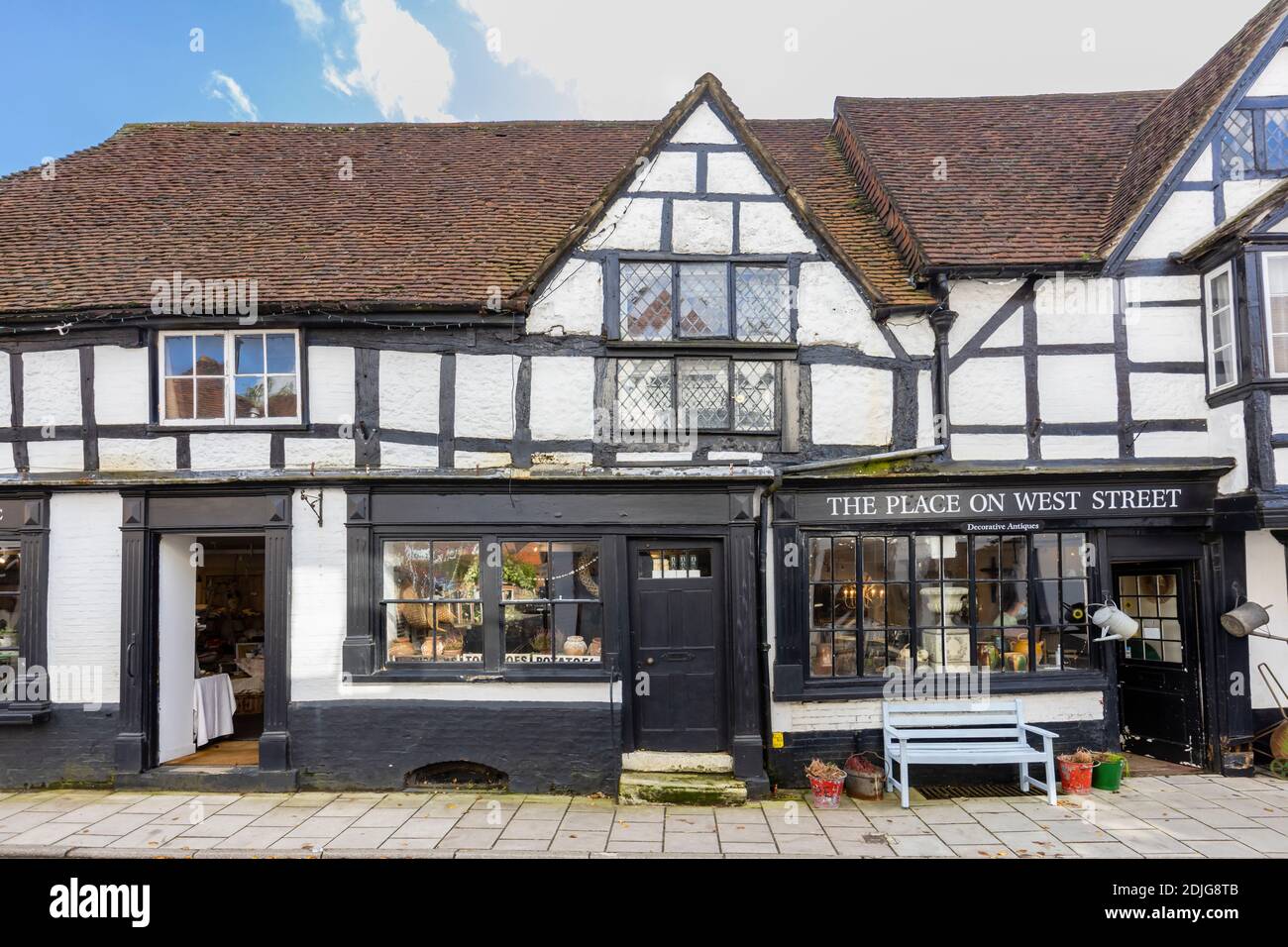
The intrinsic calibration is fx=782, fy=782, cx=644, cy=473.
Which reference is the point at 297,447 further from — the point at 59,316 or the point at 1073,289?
the point at 1073,289

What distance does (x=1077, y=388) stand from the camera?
8883mm

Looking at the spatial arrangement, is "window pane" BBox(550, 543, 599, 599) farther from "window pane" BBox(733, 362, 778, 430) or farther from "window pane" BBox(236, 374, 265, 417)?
"window pane" BBox(236, 374, 265, 417)

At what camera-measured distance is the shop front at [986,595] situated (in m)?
8.61

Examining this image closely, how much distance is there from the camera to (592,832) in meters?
7.19

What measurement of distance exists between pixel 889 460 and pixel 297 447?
6561mm

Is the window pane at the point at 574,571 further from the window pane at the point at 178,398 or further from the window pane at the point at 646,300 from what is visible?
the window pane at the point at 178,398

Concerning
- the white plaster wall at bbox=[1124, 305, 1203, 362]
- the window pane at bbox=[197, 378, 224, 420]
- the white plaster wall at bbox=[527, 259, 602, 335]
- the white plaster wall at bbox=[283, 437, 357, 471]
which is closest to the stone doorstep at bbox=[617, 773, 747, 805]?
the white plaster wall at bbox=[283, 437, 357, 471]

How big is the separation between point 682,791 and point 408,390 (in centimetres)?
517

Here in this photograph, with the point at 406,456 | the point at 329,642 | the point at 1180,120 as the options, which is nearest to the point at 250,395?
→ the point at 406,456

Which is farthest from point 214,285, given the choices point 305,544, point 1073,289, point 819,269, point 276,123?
point 1073,289

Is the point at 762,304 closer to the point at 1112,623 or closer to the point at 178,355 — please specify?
the point at 1112,623

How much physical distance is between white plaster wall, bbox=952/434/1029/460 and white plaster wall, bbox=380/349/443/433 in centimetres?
587

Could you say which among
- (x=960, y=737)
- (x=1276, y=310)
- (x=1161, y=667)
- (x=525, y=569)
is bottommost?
(x=960, y=737)

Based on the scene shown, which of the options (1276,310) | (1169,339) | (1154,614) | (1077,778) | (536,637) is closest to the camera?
(1077,778)
